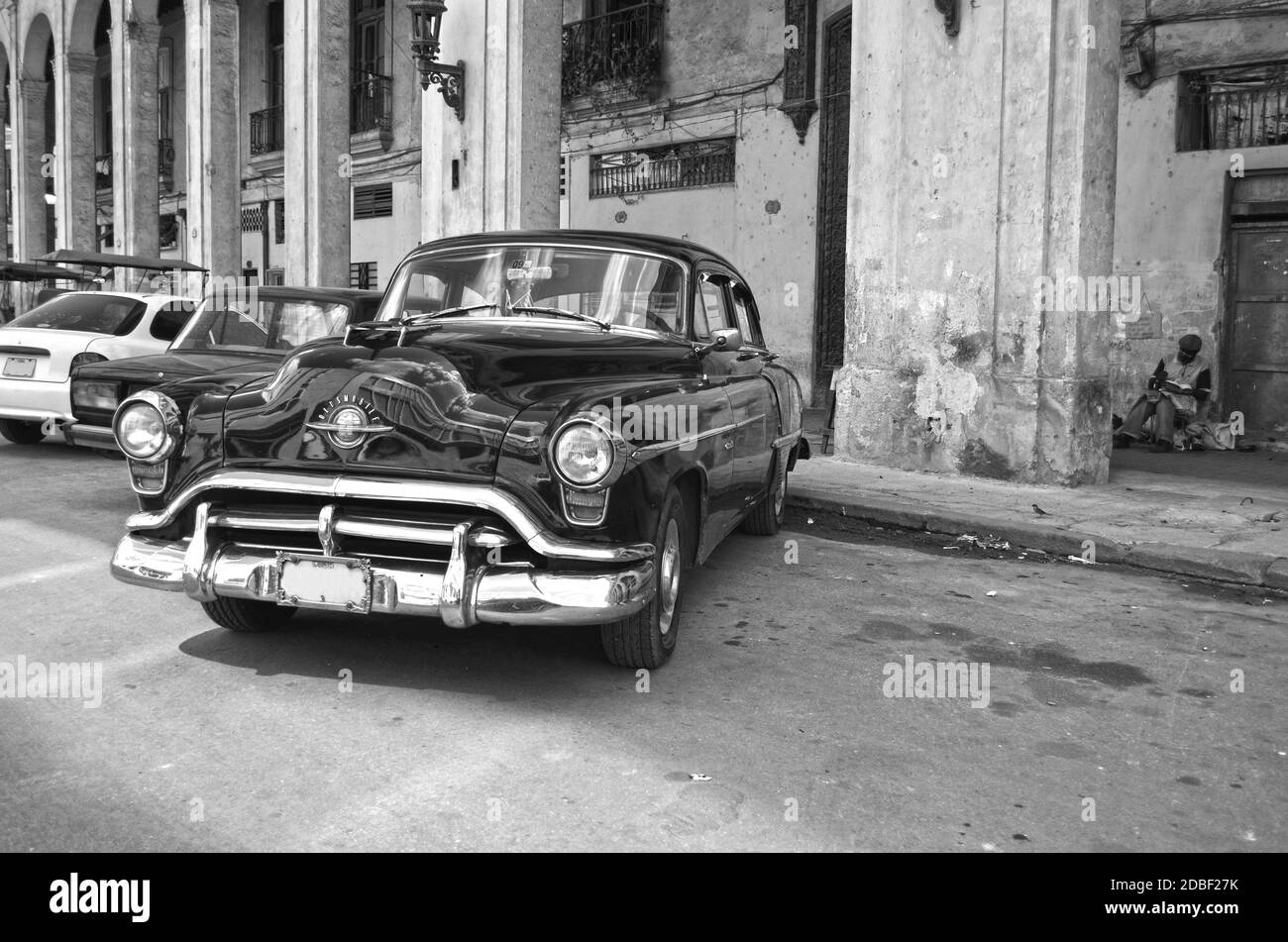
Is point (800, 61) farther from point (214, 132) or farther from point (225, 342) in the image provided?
point (214, 132)

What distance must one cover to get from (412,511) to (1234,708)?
9.41 ft

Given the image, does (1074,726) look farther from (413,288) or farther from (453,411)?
(413,288)

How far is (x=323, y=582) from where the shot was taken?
386cm

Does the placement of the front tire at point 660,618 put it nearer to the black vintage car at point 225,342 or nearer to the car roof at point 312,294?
the black vintage car at point 225,342

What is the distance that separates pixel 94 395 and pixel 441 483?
4.92 m

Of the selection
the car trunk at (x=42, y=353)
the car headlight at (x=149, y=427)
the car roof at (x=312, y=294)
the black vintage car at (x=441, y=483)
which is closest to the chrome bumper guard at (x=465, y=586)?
the black vintage car at (x=441, y=483)

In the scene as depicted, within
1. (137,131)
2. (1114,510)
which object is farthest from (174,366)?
(137,131)

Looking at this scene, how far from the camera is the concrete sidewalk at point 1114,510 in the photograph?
21.6 feet

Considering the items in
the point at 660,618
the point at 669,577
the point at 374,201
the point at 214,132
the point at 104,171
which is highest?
the point at 104,171

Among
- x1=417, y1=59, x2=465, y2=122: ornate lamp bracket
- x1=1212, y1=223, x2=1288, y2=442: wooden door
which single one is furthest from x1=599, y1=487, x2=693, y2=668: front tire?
x1=1212, y1=223, x2=1288, y2=442: wooden door

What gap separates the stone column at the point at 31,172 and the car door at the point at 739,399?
2448 cm

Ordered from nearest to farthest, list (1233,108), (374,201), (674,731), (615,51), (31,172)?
1. (674,731)
2. (1233,108)
3. (615,51)
4. (374,201)
5. (31,172)
